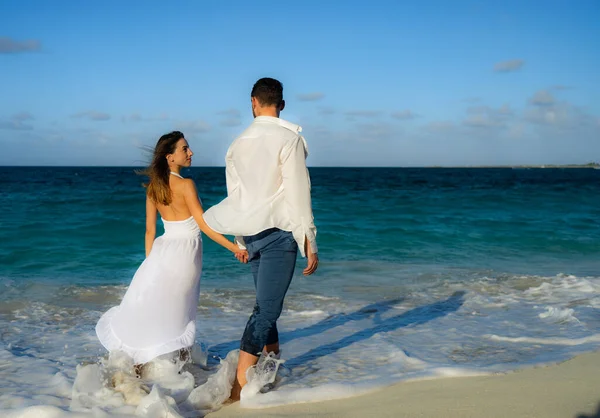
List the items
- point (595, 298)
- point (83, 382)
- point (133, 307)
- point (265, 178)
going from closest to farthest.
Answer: point (265, 178) → point (83, 382) → point (133, 307) → point (595, 298)

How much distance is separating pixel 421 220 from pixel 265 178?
48.1ft

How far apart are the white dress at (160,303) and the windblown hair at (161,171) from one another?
21 centimetres

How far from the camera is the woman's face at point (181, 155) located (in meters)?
4.18

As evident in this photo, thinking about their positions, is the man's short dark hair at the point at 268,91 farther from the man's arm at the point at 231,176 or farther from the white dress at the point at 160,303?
the white dress at the point at 160,303

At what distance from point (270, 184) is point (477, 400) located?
183 centimetres

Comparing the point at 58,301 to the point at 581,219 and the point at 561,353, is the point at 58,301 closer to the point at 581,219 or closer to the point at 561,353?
the point at 561,353

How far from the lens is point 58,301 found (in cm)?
718

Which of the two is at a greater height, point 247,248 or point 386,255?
point 247,248

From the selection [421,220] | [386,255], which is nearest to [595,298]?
[386,255]

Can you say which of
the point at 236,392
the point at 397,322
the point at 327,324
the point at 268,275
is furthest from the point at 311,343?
the point at 268,275

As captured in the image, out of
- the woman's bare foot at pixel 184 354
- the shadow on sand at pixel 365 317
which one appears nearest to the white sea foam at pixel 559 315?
the shadow on sand at pixel 365 317

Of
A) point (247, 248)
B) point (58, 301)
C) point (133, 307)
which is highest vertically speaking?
point (247, 248)

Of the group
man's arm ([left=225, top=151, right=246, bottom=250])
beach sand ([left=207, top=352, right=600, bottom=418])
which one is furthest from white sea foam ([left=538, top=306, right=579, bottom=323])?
man's arm ([left=225, top=151, right=246, bottom=250])

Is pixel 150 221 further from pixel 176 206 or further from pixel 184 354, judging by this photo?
pixel 184 354
